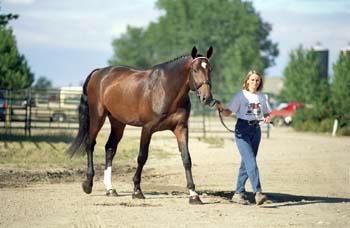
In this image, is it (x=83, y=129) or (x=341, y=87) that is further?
(x=341, y=87)

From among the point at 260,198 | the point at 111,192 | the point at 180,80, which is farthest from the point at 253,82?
the point at 111,192

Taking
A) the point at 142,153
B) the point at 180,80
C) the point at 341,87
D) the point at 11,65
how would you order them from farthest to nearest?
the point at 11,65, the point at 341,87, the point at 142,153, the point at 180,80

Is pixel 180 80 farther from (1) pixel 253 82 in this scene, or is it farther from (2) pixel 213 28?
(2) pixel 213 28

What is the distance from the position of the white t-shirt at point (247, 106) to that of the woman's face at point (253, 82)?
0.09 metres

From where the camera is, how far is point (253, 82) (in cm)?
1023

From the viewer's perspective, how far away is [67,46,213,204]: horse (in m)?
10.4

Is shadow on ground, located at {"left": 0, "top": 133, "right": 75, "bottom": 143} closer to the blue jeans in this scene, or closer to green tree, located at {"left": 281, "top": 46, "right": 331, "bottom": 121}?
the blue jeans

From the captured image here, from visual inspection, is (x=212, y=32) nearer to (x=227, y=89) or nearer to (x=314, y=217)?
(x=227, y=89)

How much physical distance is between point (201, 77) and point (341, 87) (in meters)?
27.5

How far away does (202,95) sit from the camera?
32.8 ft

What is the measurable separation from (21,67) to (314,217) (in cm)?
3668

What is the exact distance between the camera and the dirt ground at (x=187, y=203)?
8.61 metres

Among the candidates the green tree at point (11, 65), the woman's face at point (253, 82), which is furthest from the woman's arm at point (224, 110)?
the green tree at point (11, 65)

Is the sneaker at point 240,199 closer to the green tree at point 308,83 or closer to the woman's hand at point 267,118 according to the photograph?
the woman's hand at point 267,118
